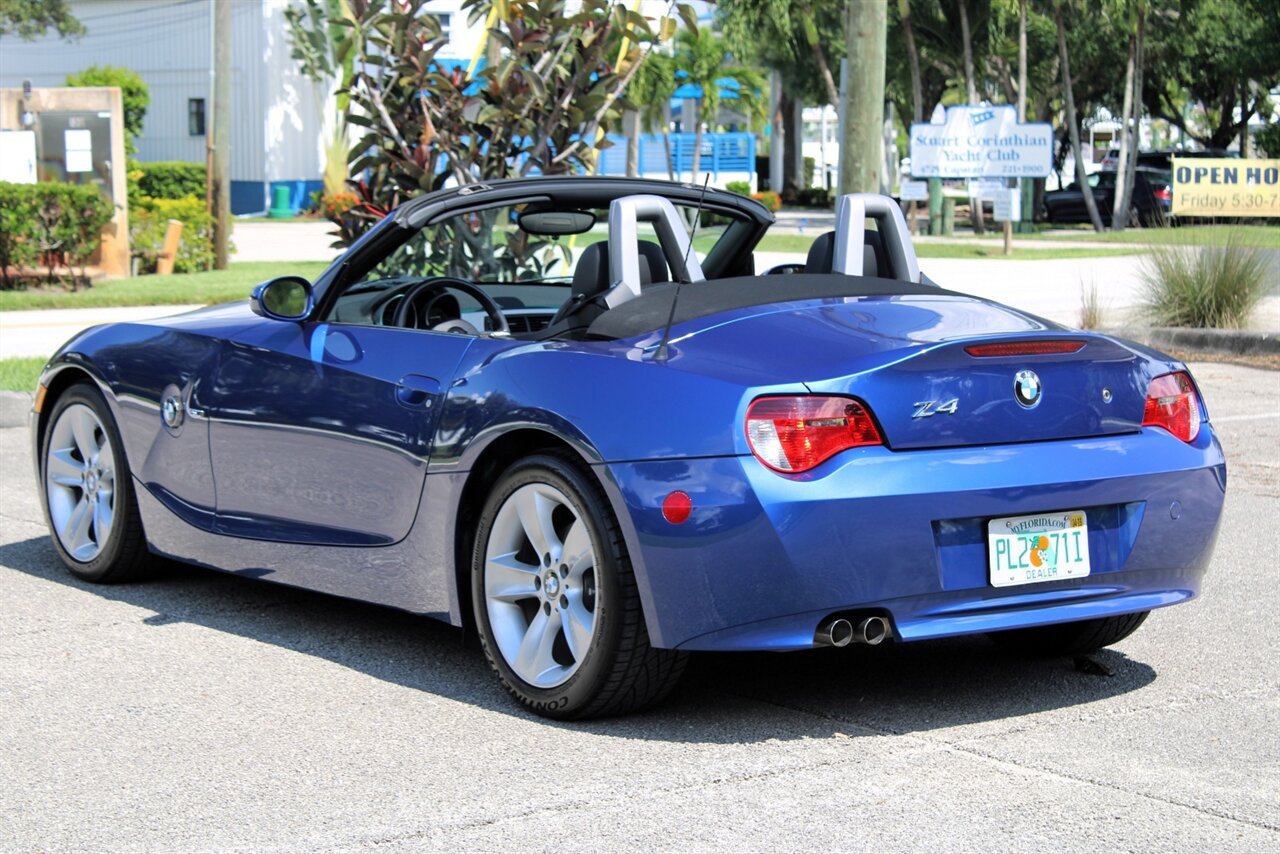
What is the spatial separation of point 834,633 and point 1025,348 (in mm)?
933

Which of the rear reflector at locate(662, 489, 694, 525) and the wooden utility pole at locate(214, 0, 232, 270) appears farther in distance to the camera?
the wooden utility pole at locate(214, 0, 232, 270)

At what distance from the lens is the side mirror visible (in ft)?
19.9

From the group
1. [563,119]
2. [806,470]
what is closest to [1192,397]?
[806,470]

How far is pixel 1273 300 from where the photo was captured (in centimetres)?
1902

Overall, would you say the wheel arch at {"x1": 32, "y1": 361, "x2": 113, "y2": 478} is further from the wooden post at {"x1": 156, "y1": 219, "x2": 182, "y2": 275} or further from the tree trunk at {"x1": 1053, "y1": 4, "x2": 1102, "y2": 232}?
the tree trunk at {"x1": 1053, "y1": 4, "x2": 1102, "y2": 232}

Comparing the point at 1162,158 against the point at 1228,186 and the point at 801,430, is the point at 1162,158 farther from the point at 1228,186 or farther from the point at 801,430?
the point at 801,430

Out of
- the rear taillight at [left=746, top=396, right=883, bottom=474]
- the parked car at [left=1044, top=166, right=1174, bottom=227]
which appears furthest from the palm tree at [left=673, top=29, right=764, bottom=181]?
the rear taillight at [left=746, top=396, right=883, bottom=474]

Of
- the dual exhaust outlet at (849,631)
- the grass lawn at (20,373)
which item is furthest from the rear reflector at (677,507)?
the grass lawn at (20,373)

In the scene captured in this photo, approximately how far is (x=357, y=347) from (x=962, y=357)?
6.33 ft

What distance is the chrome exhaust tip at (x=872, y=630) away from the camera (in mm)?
4645

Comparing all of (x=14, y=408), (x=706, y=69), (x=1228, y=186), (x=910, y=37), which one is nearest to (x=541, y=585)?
(x=14, y=408)

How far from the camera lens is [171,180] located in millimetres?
45281

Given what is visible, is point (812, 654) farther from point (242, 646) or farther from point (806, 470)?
point (242, 646)

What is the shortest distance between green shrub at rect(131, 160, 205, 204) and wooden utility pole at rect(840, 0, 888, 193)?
3398 centimetres
